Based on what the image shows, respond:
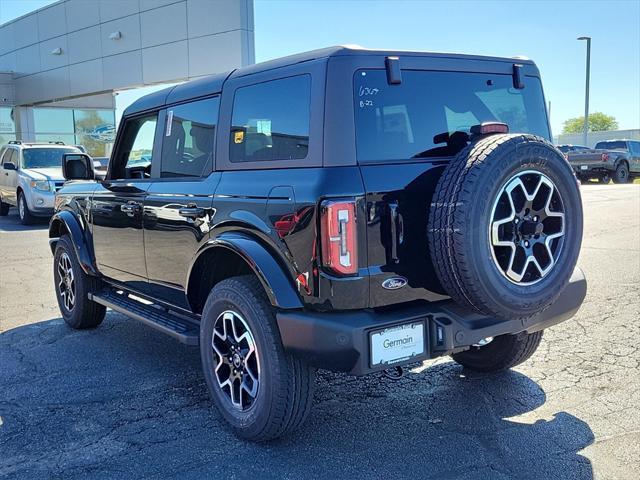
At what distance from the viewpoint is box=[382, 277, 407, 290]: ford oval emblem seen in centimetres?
304

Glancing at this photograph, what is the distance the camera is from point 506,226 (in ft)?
10.0

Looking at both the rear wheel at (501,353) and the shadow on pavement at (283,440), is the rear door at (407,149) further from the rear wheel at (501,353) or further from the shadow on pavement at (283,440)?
the rear wheel at (501,353)

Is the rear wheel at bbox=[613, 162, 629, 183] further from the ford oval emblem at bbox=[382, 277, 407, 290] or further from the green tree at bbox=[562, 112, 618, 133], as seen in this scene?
the green tree at bbox=[562, 112, 618, 133]

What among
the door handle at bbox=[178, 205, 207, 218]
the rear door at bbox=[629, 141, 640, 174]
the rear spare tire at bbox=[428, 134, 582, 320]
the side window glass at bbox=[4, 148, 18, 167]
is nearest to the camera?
the rear spare tire at bbox=[428, 134, 582, 320]

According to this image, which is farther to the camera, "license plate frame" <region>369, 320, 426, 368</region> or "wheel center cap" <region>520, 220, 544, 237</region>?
"wheel center cap" <region>520, 220, 544, 237</region>

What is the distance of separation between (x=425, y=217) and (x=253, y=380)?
4.17 feet

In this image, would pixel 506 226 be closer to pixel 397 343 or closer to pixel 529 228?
pixel 529 228

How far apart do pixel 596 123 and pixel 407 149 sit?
364ft

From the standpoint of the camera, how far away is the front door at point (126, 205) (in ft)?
15.0

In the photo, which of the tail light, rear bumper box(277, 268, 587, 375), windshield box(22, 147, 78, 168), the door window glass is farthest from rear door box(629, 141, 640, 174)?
the tail light

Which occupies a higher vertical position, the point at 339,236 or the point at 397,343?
the point at 339,236

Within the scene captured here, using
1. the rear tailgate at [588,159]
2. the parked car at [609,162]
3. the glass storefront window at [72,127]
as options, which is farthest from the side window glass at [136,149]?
the glass storefront window at [72,127]

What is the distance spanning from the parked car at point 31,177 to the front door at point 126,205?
9216mm

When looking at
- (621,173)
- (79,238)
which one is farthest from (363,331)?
(621,173)
